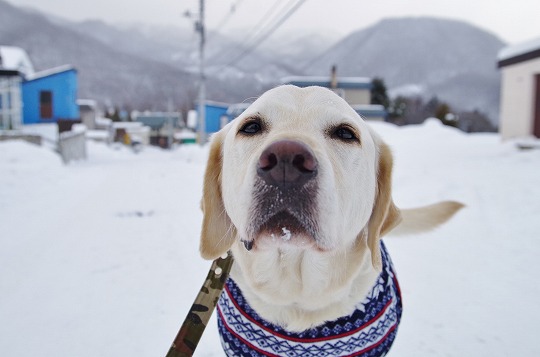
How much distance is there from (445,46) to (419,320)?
166307mm

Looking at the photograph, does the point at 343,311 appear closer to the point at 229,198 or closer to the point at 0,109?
the point at 229,198

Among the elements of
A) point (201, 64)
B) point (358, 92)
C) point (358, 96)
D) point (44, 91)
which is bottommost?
point (44, 91)

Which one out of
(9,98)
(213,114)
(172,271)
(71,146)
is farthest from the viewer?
(213,114)

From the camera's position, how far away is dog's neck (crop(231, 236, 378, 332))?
177cm

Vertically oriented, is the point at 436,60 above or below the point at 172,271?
above

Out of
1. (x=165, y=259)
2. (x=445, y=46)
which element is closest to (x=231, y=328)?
(x=165, y=259)

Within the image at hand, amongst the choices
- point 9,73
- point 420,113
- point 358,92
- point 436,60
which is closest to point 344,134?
point 9,73

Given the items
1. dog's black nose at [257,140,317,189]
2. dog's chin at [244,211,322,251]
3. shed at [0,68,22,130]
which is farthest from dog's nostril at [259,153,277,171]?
shed at [0,68,22,130]

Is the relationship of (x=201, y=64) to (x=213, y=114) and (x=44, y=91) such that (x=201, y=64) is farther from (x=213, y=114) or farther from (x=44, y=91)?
(x=213, y=114)

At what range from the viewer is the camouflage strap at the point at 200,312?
169 centimetres

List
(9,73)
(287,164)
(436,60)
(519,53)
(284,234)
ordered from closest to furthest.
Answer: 1. (287,164)
2. (284,234)
3. (519,53)
4. (9,73)
5. (436,60)

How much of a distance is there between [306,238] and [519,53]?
1366cm

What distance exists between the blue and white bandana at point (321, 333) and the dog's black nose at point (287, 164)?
0.83 meters

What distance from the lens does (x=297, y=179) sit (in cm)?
130
